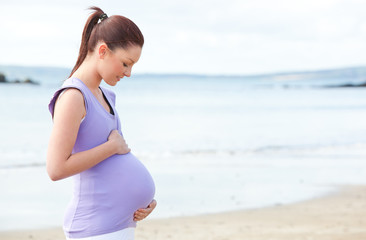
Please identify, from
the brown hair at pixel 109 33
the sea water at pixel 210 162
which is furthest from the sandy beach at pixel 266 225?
the brown hair at pixel 109 33

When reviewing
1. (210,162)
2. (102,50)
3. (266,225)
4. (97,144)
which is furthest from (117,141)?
(210,162)

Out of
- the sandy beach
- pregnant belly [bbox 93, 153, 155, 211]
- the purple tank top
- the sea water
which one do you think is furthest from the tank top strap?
the sea water

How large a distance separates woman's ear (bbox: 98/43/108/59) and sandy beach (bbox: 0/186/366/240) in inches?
190

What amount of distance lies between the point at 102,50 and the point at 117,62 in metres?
0.06

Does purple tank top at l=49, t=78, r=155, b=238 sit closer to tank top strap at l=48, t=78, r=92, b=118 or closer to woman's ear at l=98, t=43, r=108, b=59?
tank top strap at l=48, t=78, r=92, b=118

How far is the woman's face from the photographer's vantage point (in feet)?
7.00

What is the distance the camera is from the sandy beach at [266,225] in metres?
6.84

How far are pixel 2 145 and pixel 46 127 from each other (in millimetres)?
4953

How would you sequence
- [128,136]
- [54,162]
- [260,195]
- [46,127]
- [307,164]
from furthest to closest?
[46,127]
[128,136]
[307,164]
[260,195]
[54,162]

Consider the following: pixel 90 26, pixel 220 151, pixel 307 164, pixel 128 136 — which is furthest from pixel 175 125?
pixel 90 26

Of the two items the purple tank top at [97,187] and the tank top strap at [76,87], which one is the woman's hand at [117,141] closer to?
the purple tank top at [97,187]

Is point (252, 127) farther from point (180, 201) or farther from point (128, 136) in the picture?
point (180, 201)

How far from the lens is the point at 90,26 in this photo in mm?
2230

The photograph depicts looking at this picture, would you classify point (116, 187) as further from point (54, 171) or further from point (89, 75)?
point (89, 75)
